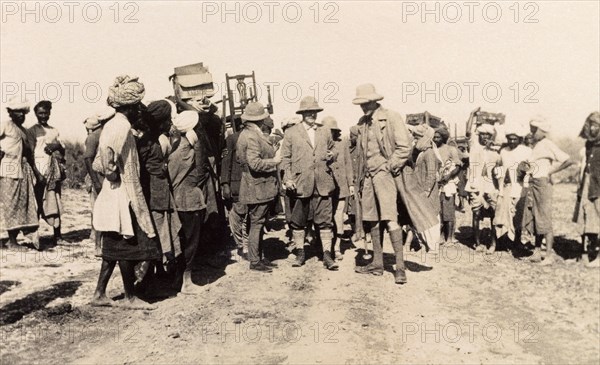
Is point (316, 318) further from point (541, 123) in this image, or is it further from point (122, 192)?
point (541, 123)

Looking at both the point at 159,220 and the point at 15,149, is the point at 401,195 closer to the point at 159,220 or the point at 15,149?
the point at 159,220

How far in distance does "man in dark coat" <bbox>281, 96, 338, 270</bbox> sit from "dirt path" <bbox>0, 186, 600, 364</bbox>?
26.8 inches

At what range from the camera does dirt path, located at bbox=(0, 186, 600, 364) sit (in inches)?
179

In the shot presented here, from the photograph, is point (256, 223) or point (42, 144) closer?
point (256, 223)

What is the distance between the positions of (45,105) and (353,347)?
677 centimetres

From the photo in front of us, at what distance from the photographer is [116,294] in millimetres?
6262

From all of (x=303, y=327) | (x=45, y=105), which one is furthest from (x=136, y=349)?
(x=45, y=105)

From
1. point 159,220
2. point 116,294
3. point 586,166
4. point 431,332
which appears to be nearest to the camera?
point 431,332

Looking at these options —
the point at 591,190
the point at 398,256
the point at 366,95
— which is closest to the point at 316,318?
the point at 398,256

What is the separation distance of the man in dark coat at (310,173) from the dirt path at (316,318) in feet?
2.23

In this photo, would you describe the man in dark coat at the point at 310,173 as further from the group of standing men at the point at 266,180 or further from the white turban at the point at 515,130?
the white turban at the point at 515,130

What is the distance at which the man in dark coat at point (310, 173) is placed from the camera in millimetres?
7523

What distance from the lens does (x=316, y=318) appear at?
5441mm

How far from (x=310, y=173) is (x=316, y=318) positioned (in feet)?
8.36
